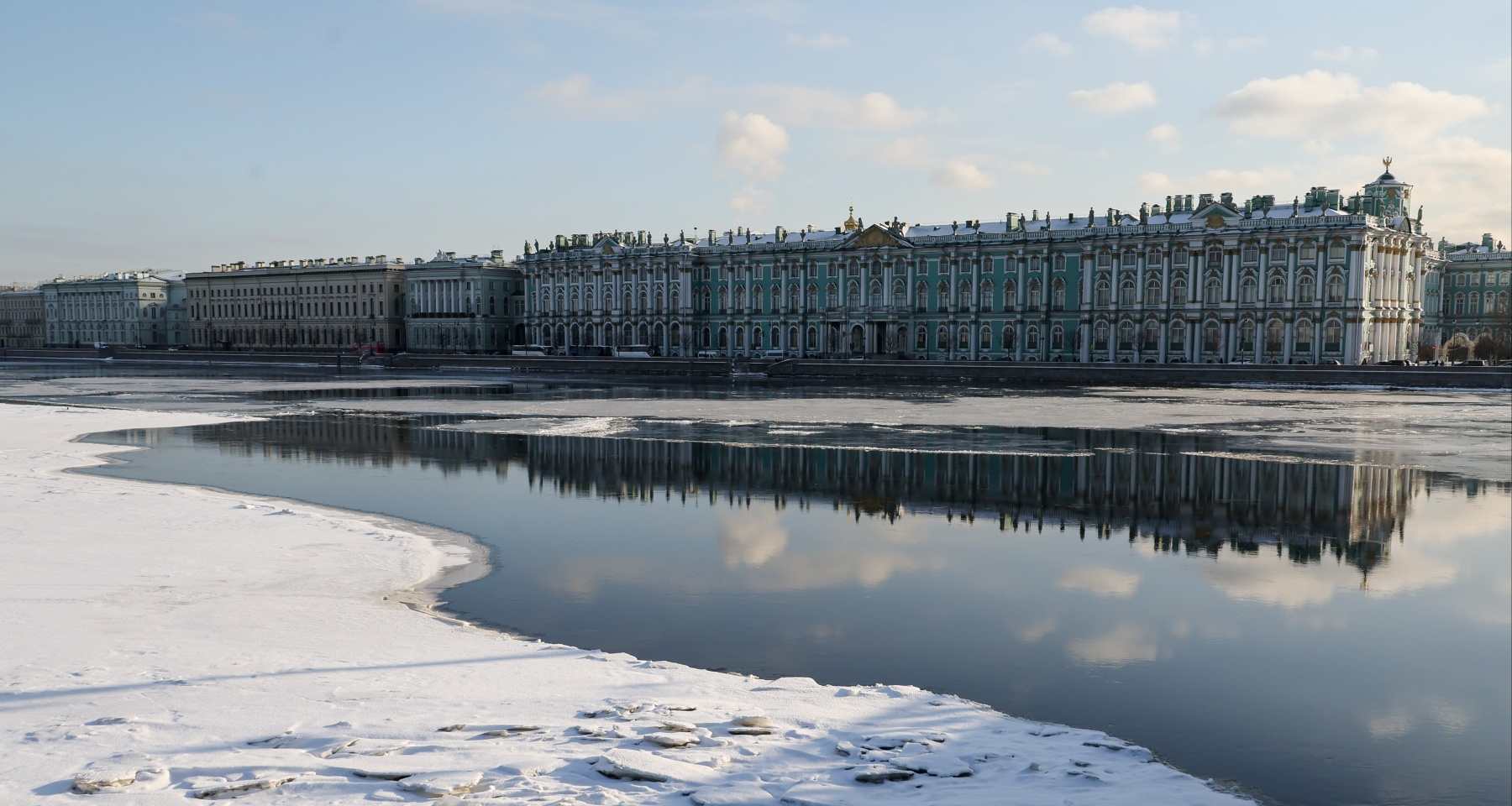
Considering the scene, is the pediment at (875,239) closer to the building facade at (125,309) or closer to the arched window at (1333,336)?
the arched window at (1333,336)

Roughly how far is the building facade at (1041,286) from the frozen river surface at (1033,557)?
113ft

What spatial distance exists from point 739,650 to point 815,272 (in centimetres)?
7468

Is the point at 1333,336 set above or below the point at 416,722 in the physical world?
above

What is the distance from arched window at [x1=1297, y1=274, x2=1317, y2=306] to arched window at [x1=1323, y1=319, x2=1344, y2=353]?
1623 mm

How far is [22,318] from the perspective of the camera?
144 meters

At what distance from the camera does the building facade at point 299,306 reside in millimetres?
107625

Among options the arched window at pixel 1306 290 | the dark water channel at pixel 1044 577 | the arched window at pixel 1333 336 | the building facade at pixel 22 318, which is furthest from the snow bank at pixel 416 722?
the building facade at pixel 22 318

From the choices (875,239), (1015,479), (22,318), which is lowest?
(1015,479)

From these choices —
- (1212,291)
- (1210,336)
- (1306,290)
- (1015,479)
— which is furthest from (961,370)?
(1015,479)

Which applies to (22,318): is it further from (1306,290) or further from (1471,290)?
(1471,290)

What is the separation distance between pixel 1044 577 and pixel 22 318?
535 feet

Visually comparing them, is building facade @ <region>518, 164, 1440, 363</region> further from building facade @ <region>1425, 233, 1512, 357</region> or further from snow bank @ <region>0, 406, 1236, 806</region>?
snow bank @ <region>0, 406, 1236, 806</region>

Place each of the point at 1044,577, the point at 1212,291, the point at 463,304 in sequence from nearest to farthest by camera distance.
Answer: the point at 1044,577 → the point at 1212,291 → the point at 463,304

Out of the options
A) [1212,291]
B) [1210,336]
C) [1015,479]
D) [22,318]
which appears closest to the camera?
[1015,479]
